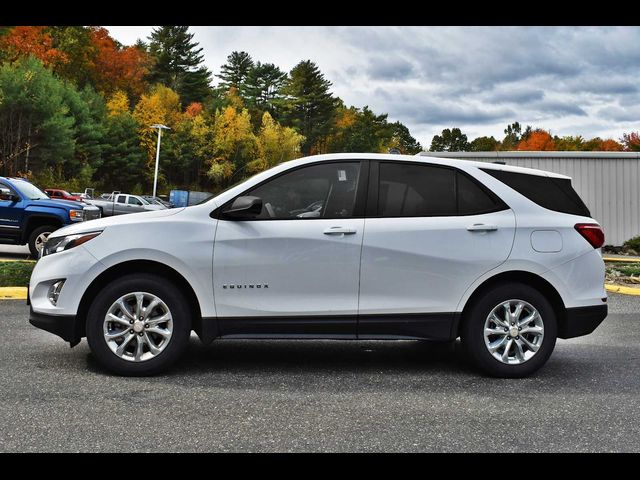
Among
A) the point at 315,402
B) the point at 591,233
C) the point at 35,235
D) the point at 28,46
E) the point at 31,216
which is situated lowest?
the point at 315,402

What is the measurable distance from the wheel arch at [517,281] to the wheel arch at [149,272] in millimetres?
2040

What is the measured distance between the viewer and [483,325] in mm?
5789

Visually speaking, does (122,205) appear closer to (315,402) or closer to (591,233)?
(591,233)

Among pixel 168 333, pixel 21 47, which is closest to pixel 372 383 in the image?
pixel 168 333

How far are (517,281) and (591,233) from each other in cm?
77

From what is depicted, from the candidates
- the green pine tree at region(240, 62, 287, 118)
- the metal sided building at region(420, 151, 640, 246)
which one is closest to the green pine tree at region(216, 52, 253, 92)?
the green pine tree at region(240, 62, 287, 118)

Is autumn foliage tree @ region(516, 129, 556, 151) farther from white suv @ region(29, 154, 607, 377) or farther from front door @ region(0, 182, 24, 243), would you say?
white suv @ region(29, 154, 607, 377)

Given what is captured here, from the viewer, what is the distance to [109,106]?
76.0m

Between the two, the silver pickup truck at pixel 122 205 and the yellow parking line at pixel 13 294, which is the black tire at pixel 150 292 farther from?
the silver pickup truck at pixel 122 205

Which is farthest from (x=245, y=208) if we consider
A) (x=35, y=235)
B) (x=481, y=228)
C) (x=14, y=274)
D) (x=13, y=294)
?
(x=35, y=235)

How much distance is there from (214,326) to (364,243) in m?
1.38

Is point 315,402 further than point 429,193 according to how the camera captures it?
No
